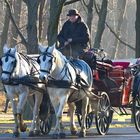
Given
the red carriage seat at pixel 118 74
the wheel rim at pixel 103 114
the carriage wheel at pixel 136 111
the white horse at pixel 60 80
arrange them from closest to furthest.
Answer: the white horse at pixel 60 80 → the wheel rim at pixel 103 114 → the carriage wheel at pixel 136 111 → the red carriage seat at pixel 118 74

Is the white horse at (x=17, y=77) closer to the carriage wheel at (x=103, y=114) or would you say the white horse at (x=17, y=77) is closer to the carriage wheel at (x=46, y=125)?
the carriage wheel at (x=46, y=125)

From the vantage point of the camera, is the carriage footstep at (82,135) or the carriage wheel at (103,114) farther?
the carriage wheel at (103,114)

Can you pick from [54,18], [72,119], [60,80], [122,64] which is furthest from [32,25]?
[60,80]

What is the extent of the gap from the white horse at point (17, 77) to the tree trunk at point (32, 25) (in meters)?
8.08

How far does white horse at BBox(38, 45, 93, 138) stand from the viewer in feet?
54.6

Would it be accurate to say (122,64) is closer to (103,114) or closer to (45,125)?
(103,114)

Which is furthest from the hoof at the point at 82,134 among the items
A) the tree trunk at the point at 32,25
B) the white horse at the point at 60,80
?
the tree trunk at the point at 32,25

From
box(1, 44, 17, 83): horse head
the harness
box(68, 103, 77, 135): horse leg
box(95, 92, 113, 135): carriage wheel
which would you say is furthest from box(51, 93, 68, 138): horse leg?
box(95, 92, 113, 135): carriage wheel

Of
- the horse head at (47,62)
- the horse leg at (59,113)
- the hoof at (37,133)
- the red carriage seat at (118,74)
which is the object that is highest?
the horse head at (47,62)

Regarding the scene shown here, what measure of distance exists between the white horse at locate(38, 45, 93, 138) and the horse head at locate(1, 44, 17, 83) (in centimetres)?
77

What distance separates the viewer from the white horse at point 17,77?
675 inches

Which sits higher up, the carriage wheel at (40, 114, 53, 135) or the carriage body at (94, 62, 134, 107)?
the carriage body at (94, 62, 134, 107)

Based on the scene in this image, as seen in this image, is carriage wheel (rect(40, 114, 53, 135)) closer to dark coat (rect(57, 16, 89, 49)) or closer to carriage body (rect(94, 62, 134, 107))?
carriage body (rect(94, 62, 134, 107))

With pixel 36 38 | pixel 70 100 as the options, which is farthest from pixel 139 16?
pixel 70 100
